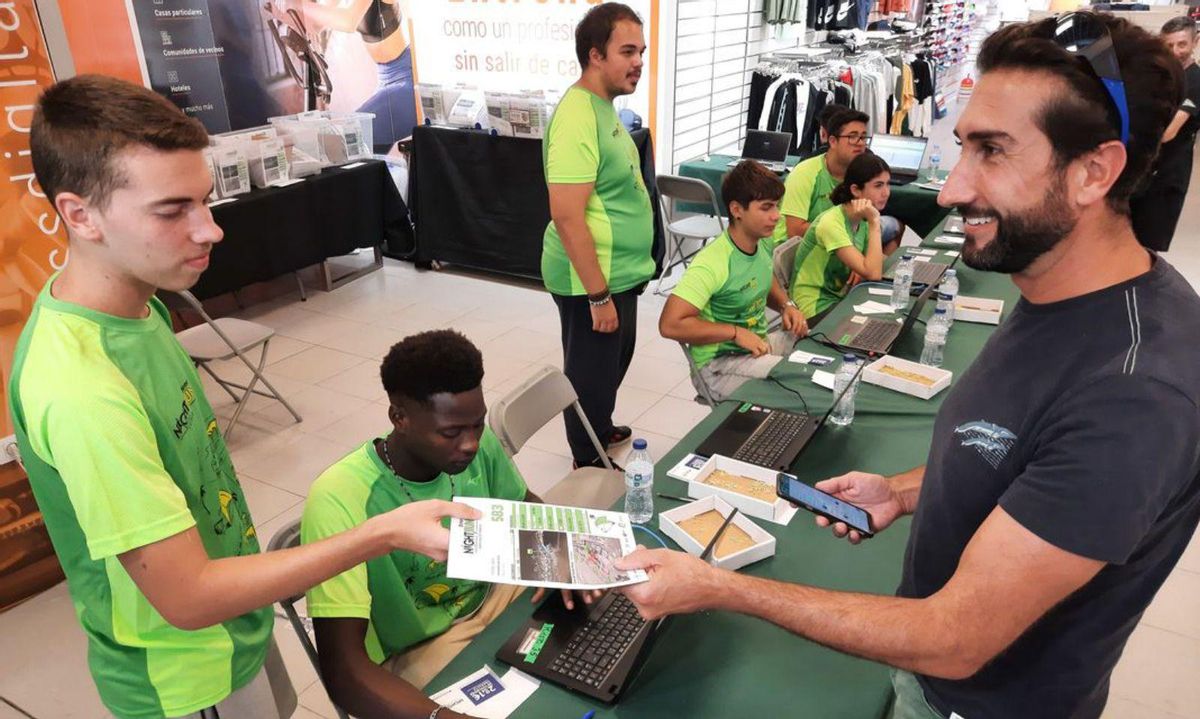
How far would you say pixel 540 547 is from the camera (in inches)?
50.9

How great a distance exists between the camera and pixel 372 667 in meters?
1.43

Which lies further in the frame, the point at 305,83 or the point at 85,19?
the point at 305,83

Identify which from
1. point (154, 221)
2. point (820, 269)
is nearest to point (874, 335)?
point (820, 269)

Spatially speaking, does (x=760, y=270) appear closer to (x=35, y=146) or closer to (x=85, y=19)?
(x=35, y=146)

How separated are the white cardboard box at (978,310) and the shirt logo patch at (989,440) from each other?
2167 mm

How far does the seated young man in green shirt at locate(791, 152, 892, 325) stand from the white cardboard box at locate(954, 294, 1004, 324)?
0.47 m

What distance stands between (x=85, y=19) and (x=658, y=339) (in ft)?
13.3

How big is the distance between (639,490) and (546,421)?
0.72 meters

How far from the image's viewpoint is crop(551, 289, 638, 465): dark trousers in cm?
315

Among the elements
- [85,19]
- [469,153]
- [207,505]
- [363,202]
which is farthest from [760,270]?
[85,19]

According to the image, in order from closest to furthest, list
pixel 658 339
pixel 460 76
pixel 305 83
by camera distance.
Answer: pixel 658 339
pixel 305 83
pixel 460 76

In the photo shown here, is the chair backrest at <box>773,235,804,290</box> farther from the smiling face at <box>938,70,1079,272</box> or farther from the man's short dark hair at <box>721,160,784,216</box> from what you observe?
the smiling face at <box>938,70,1079,272</box>

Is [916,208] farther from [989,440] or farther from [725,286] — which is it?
[989,440]

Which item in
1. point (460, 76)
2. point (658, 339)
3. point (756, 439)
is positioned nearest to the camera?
point (756, 439)
